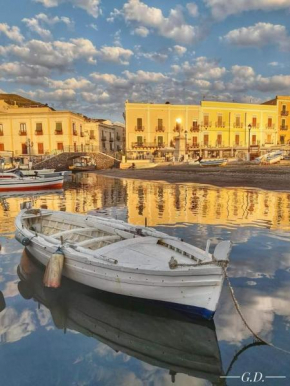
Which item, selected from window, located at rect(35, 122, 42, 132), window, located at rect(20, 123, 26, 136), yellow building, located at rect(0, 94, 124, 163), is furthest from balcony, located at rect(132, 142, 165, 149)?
window, located at rect(20, 123, 26, 136)

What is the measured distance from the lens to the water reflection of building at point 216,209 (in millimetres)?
13610

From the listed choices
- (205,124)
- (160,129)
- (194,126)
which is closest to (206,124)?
(205,124)

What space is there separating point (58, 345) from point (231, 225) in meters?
8.98

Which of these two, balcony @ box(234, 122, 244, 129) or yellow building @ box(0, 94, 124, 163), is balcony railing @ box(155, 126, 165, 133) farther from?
balcony @ box(234, 122, 244, 129)

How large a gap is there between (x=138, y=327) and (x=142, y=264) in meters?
1.15

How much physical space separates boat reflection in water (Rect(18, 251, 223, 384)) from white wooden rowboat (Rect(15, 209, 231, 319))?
0.33 metres

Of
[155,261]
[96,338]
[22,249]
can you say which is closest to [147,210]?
[22,249]

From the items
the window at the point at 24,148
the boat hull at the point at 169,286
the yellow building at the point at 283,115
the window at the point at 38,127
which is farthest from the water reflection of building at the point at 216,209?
the yellow building at the point at 283,115

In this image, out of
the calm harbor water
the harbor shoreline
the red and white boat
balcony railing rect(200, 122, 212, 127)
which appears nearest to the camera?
the calm harbor water

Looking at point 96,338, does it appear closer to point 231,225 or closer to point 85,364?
point 85,364

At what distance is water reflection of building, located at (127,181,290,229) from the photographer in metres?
13.6

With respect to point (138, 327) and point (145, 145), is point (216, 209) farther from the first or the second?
point (145, 145)

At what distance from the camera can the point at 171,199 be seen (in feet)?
67.4

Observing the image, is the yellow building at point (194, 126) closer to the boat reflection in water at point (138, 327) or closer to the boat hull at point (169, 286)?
the boat reflection in water at point (138, 327)
